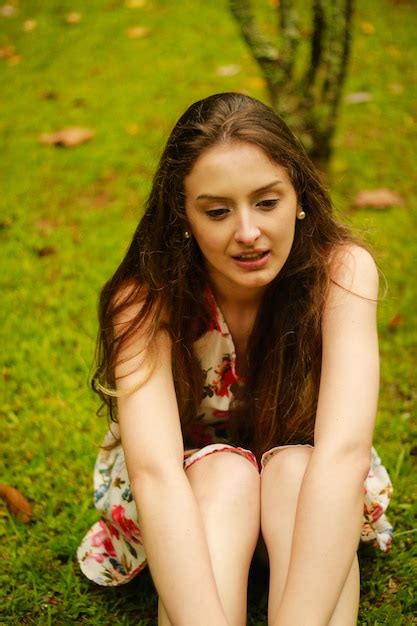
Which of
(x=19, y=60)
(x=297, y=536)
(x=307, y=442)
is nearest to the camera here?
(x=297, y=536)

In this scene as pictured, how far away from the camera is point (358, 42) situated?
5.06 m

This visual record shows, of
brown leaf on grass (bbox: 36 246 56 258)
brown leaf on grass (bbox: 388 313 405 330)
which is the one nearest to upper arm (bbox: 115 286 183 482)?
brown leaf on grass (bbox: 388 313 405 330)

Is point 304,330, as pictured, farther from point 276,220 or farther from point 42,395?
point 42,395

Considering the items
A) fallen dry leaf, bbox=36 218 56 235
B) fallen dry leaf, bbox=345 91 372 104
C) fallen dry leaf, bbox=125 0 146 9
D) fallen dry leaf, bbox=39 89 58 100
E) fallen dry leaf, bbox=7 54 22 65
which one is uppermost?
fallen dry leaf, bbox=125 0 146 9

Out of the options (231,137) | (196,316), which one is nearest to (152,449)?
(196,316)

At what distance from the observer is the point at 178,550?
169 cm

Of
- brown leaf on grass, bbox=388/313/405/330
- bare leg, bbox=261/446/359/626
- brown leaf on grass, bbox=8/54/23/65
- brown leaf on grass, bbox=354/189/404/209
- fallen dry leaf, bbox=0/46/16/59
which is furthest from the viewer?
fallen dry leaf, bbox=0/46/16/59

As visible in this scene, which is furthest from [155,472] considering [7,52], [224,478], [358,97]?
[7,52]

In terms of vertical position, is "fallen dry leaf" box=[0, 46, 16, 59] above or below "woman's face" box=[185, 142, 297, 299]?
below

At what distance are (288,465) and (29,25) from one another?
4.90 metres

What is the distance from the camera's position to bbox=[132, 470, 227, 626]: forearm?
1.64 metres

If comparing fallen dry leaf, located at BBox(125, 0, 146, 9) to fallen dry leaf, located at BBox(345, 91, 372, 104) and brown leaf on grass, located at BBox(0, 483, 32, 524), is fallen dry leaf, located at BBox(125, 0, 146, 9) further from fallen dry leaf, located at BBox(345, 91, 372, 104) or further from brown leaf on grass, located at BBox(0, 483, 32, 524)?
brown leaf on grass, located at BBox(0, 483, 32, 524)

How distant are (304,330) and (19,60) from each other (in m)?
4.11

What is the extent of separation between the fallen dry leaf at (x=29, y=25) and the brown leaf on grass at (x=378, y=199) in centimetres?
320
